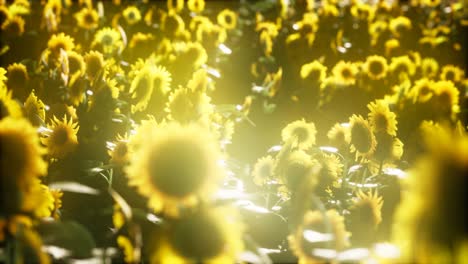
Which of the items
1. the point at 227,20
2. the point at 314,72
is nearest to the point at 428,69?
the point at 314,72

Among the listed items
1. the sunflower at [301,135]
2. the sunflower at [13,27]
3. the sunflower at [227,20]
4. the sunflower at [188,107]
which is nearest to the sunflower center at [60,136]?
the sunflower at [188,107]

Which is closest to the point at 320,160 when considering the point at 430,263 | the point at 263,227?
the point at 263,227

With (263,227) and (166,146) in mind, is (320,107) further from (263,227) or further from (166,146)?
(166,146)

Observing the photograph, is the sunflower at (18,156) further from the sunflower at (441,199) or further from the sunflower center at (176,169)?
the sunflower at (441,199)

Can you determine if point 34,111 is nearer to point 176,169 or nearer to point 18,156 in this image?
point 18,156

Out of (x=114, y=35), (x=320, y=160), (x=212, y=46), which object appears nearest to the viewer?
(x=320, y=160)

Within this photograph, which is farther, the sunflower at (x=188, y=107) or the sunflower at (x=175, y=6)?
the sunflower at (x=175, y=6)
